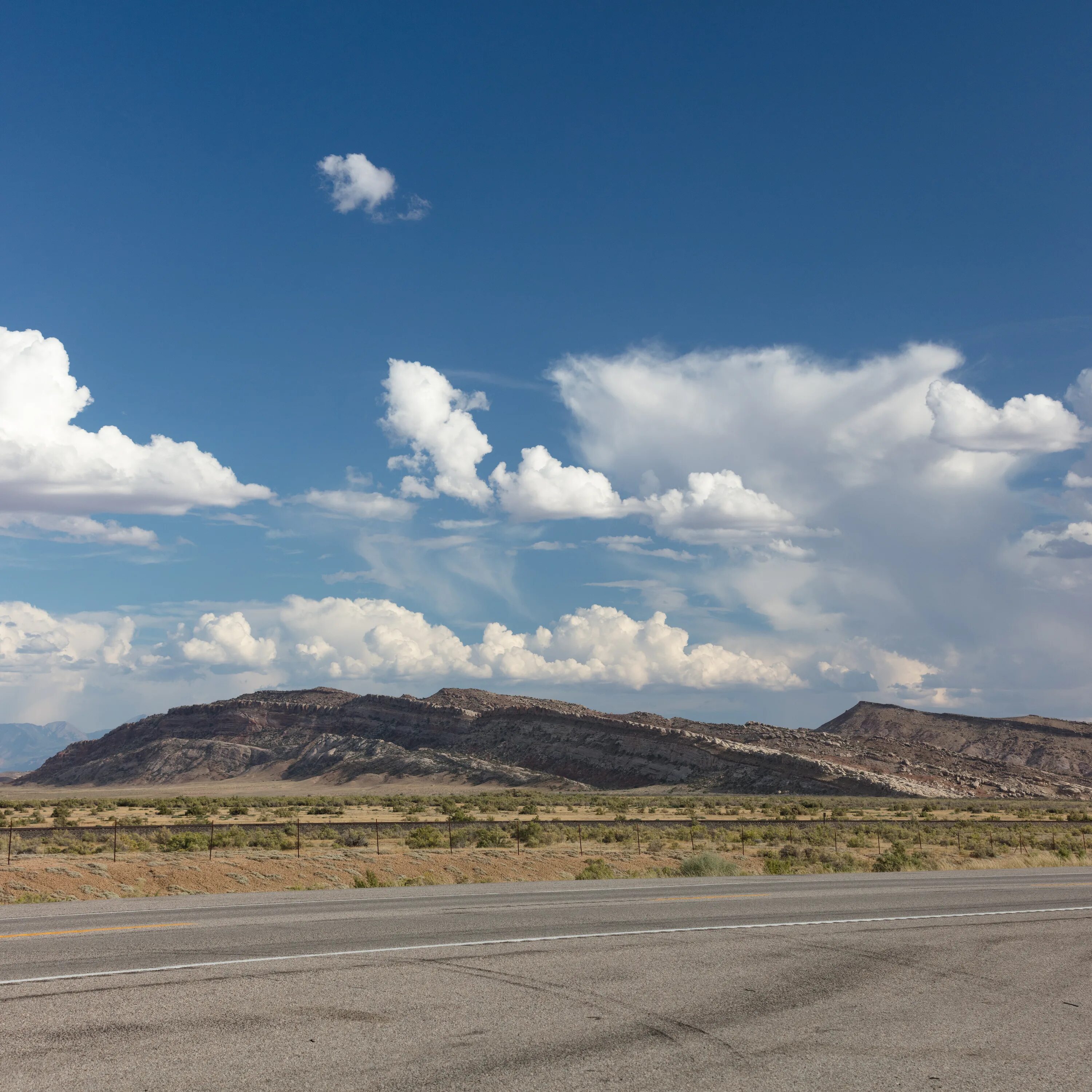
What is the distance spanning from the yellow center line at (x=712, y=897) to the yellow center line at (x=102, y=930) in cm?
877

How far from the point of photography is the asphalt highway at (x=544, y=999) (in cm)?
760

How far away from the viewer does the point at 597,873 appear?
1105 inches

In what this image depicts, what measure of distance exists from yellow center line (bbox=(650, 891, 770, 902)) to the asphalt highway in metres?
1.62

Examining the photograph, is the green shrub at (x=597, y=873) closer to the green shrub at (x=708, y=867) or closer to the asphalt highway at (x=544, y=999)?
the green shrub at (x=708, y=867)

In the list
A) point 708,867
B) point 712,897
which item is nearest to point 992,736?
point 708,867

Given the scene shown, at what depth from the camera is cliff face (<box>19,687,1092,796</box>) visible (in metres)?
104

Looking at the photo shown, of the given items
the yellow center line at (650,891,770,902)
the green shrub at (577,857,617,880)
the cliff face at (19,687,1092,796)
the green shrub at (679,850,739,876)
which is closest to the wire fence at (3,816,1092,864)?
the green shrub at (577,857,617,880)

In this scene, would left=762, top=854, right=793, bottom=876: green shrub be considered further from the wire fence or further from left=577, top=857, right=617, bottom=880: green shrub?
the wire fence

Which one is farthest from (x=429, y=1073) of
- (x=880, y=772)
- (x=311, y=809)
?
(x=880, y=772)

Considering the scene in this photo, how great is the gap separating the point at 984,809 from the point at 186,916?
7293 cm

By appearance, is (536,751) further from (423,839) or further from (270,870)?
(270,870)

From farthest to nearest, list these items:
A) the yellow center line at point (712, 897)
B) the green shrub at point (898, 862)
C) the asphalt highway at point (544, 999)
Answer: the green shrub at point (898, 862) → the yellow center line at point (712, 897) → the asphalt highway at point (544, 999)

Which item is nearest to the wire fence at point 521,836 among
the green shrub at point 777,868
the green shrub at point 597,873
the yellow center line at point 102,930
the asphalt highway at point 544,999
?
the green shrub at point 777,868

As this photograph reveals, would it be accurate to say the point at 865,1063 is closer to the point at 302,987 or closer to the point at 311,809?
the point at 302,987
